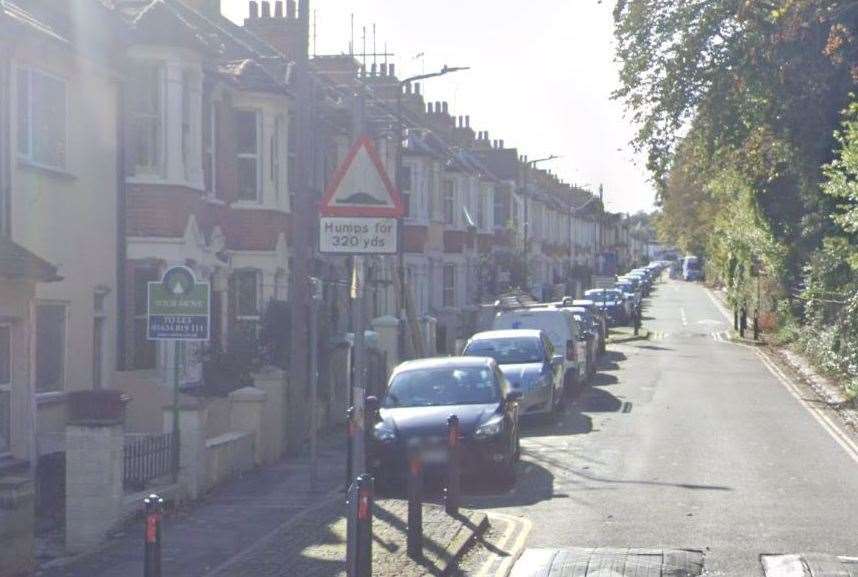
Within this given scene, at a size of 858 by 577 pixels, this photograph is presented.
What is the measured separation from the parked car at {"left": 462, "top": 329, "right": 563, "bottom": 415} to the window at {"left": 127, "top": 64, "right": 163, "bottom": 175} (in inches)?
260

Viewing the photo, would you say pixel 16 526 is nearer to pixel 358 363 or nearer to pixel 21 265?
pixel 358 363

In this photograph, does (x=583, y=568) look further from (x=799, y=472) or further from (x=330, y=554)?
(x=799, y=472)

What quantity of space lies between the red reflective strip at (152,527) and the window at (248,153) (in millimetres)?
18116

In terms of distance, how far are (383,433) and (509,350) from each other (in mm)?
8610

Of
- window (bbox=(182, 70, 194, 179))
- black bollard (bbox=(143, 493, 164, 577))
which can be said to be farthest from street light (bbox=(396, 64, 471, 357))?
black bollard (bbox=(143, 493, 164, 577))

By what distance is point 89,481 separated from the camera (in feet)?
43.5

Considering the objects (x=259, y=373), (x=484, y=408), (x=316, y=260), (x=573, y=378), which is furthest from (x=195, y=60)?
(x=573, y=378)

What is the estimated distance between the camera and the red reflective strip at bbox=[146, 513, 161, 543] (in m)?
8.62

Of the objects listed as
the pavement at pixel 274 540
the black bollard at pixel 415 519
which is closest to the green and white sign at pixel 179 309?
the pavement at pixel 274 540

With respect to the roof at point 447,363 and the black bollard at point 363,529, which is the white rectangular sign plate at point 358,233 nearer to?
the black bollard at point 363,529

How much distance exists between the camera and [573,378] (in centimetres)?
2948

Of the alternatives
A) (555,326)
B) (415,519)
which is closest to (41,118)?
(415,519)

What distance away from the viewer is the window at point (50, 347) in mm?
17562

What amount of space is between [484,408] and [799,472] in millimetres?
4240
